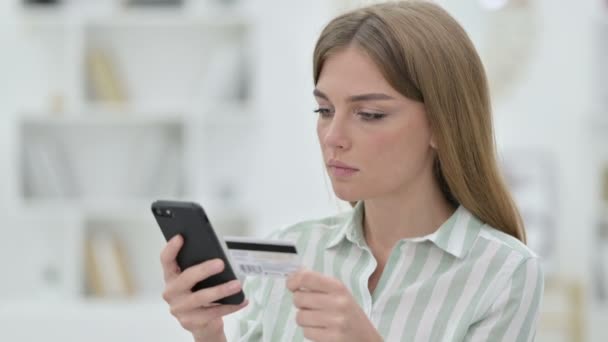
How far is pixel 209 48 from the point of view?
14.1 feet

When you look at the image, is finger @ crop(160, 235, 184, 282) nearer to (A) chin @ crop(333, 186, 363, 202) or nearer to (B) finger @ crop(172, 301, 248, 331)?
(B) finger @ crop(172, 301, 248, 331)

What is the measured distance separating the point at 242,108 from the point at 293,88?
0.76 ft

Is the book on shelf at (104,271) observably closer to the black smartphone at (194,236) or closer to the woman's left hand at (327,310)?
the black smartphone at (194,236)

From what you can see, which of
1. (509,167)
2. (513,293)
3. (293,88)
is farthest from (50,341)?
(513,293)

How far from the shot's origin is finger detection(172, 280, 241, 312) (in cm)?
144

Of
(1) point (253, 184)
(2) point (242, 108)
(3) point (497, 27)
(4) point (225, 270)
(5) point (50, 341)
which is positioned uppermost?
(4) point (225, 270)

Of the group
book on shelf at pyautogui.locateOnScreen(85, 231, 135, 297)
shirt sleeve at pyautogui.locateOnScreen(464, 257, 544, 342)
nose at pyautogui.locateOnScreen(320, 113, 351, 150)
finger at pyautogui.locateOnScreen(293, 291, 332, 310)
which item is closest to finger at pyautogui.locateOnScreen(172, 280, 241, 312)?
finger at pyautogui.locateOnScreen(293, 291, 332, 310)

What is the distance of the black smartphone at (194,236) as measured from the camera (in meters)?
1.41

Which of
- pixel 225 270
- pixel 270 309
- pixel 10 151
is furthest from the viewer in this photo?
pixel 10 151

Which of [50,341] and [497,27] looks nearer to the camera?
[50,341]

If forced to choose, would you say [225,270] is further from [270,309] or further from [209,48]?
[209,48]

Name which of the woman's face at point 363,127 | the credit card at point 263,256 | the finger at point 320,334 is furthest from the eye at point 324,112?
the finger at point 320,334

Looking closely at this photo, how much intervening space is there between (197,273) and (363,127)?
31cm

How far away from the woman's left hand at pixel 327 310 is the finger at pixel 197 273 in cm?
14
